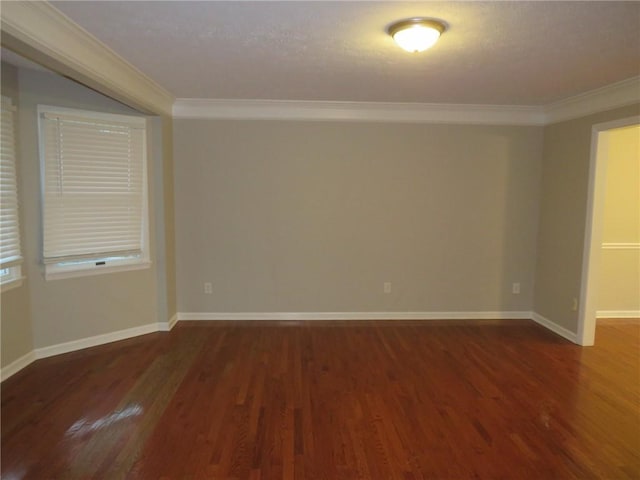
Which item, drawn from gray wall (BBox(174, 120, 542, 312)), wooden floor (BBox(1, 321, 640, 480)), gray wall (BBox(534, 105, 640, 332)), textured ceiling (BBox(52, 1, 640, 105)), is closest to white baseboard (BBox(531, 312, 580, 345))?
gray wall (BBox(534, 105, 640, 332))

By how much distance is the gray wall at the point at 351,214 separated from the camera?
14.6 feet

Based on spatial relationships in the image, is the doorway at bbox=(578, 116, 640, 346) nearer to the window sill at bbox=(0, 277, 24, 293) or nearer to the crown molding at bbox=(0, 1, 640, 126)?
the crown molding at bbox=(0, 1, 640, 126)

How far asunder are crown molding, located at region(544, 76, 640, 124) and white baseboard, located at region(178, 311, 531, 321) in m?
2.27

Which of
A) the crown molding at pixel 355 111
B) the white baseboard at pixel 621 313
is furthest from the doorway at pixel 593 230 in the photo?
the white baseboard at pixel 621 313

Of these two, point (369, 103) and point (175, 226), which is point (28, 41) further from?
point (369, 103)

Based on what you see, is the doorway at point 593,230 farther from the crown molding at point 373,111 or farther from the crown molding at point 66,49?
the crown molding at point 66,49

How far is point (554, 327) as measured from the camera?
4.39 m

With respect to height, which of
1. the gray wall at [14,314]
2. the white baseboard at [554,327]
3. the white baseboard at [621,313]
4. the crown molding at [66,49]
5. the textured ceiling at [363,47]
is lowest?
the white baseboard at [554,327]

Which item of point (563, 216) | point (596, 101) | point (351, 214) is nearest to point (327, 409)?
point (351, 214)

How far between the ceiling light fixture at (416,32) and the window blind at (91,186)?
2807 mm

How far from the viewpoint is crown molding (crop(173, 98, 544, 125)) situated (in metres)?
4.29

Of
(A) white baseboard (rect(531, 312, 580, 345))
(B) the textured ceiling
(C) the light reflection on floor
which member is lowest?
(C) the light reflection on floor

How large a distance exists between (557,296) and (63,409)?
4667mm

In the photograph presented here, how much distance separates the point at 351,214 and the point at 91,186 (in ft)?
8.59
